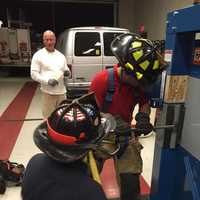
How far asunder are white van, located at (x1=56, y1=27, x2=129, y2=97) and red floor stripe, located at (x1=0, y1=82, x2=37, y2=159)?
1.54 m

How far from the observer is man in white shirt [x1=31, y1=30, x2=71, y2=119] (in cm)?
450

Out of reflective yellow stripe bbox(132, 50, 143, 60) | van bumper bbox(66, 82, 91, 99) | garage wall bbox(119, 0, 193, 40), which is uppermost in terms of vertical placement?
garage wall bbox(119, 0, 193, 40)

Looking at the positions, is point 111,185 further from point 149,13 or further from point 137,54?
point 149,13

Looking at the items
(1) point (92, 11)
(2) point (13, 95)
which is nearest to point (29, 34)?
(1) point (92, 11)

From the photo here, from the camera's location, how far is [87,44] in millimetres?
7227

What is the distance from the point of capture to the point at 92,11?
14.4 metres

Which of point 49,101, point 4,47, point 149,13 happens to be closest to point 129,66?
point 49,101

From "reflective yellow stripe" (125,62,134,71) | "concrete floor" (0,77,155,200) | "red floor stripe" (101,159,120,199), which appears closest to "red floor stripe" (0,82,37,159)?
"concrete floor" (0,77,155,200)

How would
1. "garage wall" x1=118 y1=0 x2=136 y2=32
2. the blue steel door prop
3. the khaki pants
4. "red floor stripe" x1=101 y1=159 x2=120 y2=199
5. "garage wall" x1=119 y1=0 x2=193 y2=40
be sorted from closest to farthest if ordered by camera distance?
the blue steel door prop
"red floor stripe" x1=101 y1=159 x2=120 y2=199
the khaki pants
"garage wall" x1=119 y1=0 x2=193 y2=40
"garage wall" x1=118 y1=0 x2=136 y2=32

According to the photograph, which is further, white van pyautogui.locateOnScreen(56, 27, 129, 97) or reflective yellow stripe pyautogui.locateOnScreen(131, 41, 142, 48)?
white van pyautogui.locateOnScreen(56, 27, 129, 97)

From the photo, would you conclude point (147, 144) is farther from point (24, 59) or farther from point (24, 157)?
point (24, 59)

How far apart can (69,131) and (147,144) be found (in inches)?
150

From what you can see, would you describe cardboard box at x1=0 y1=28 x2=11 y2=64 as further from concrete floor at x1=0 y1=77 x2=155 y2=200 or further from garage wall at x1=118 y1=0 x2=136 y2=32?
garage wall at x1=118 y1=0 x2=136 y2=32

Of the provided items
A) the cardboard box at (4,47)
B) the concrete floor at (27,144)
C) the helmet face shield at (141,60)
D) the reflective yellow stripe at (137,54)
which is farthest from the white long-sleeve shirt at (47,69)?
the cardboard box at (4,47)
